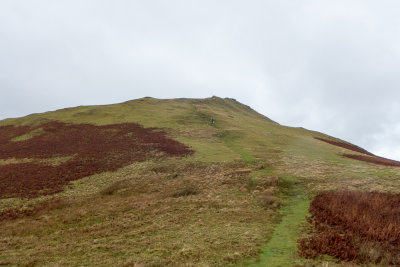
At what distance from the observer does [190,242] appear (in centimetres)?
1775

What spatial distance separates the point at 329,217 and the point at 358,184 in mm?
11694

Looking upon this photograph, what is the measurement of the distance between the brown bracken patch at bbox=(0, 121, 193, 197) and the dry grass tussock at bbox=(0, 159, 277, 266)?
812cm

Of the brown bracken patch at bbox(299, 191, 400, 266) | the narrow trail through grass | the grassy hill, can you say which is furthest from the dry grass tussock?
the brown bracken patch at bbox(299, 191, 400, 266)

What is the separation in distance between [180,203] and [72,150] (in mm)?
31026

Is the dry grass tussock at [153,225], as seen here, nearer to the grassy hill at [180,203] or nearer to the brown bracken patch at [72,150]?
the grassy hill at [180,203]

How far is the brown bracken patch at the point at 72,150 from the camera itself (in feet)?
116

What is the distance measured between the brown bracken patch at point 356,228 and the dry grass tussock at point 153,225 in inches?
146

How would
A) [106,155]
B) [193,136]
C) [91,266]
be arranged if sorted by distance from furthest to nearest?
[193,136] < [106,155] < [91,266]

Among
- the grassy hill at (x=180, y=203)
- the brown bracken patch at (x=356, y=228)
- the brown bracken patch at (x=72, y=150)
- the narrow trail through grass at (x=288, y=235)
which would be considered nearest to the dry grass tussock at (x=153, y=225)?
the grassy hill at (x=180, y=203)

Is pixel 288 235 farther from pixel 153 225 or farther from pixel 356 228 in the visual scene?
pixel 153 225

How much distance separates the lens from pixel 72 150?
48969mm

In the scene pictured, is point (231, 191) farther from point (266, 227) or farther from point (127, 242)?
point (127, 242)

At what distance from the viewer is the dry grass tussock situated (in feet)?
53.6

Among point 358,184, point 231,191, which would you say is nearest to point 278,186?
point 231,191
